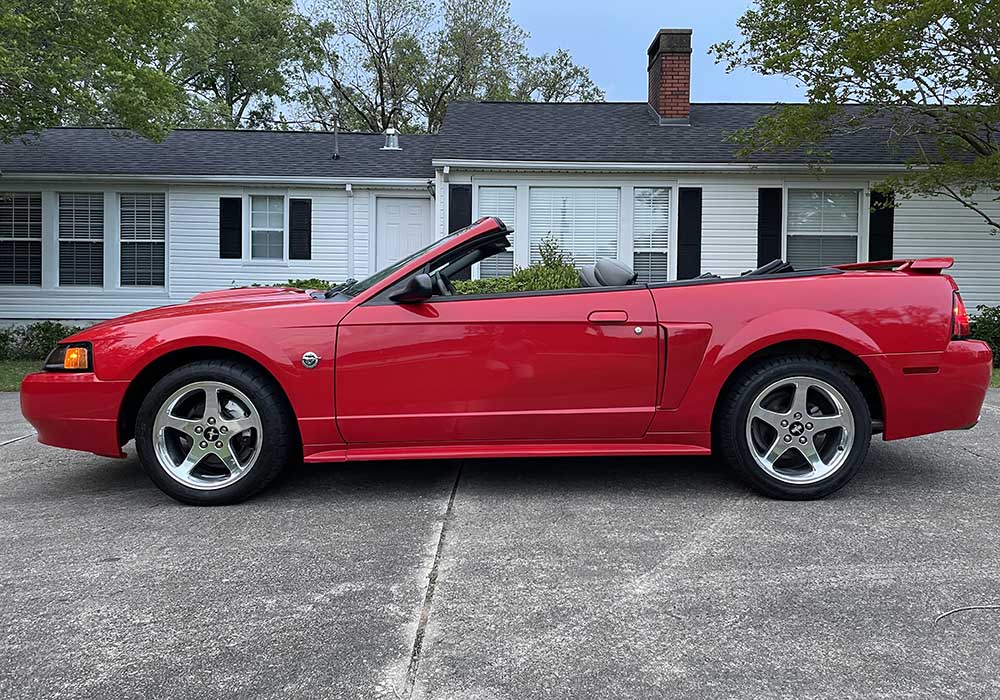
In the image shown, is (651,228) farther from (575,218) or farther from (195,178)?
(195,178)

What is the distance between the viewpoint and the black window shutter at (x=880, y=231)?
12.9 metres

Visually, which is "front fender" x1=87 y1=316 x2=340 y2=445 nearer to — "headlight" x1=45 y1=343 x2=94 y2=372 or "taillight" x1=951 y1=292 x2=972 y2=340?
"headlight" x1=45 y1=343 x2=94 y2=372

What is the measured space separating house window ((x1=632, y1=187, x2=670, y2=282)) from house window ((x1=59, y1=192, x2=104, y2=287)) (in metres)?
9.30

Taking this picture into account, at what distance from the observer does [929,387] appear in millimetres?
4176

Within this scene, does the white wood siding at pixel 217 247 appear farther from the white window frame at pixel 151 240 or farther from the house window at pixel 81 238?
the house window at pixel 81 238

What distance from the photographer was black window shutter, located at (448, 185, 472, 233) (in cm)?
1299

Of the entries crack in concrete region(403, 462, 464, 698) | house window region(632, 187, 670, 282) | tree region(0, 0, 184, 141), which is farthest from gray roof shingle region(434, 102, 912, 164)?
crack in concrete region(403, 462, 464, 698)

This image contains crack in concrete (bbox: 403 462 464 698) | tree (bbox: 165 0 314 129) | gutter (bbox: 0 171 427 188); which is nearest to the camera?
crack in concrete (bbox: 403 462 464 698)

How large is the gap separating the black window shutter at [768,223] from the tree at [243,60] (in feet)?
75.7

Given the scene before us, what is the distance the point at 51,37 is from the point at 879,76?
11.2 meters

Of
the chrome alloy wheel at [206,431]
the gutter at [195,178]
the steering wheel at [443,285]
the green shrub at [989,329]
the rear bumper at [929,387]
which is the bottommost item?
the chrome alloy wheel at [206,431]

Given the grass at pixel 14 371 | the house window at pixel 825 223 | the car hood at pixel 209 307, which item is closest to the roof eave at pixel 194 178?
the grass at pixel 14 371

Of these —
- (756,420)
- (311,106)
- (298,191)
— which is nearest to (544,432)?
(756,420)

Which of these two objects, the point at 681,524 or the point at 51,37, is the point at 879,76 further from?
the point at 51,37
